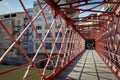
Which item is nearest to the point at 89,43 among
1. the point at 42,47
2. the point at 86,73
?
the point at 42,47

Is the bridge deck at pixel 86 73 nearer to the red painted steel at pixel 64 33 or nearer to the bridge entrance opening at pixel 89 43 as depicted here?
the red painted steel at pixel 64 33

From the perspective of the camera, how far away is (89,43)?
50.5 metres

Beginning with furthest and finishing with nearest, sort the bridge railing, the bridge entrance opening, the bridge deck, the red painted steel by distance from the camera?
the bridge entrance opening, the bridge deck, the red painted steel, the bridge railing

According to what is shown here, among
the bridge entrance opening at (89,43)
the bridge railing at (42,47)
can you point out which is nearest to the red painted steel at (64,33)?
the bridge railing at (42,47)

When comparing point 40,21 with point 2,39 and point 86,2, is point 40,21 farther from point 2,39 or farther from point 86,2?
point 86,2

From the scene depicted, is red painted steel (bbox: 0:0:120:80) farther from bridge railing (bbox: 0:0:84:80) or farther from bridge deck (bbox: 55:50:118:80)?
bridge deck (bbox: 55:50:118:80)

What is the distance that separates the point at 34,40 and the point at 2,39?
10.2m

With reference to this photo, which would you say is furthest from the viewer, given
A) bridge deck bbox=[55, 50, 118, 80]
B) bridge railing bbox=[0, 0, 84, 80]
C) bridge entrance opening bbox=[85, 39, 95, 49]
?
bridge entrance opening bbox=[85, 39, 95, 49]

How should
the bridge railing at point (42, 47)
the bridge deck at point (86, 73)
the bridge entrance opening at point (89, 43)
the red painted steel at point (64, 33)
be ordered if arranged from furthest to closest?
the bridge entrance opening at point (89, 43) → the bridge deck at point (86, 73) → the red painted steel at point (64, 33) → the bridge railing at point (42, 47)

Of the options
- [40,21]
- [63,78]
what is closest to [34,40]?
[40,21]

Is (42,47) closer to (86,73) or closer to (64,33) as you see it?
(86,73)

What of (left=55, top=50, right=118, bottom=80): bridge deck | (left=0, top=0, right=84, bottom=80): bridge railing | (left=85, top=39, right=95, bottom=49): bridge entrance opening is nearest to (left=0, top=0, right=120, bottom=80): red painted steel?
(left=0, top=0, right=84, bottom=80): bridge railing

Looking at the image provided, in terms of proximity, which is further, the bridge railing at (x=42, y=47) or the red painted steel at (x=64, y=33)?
the red painted steel at (x=64, y=33)

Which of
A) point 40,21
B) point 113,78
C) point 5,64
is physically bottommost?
point 5,64
